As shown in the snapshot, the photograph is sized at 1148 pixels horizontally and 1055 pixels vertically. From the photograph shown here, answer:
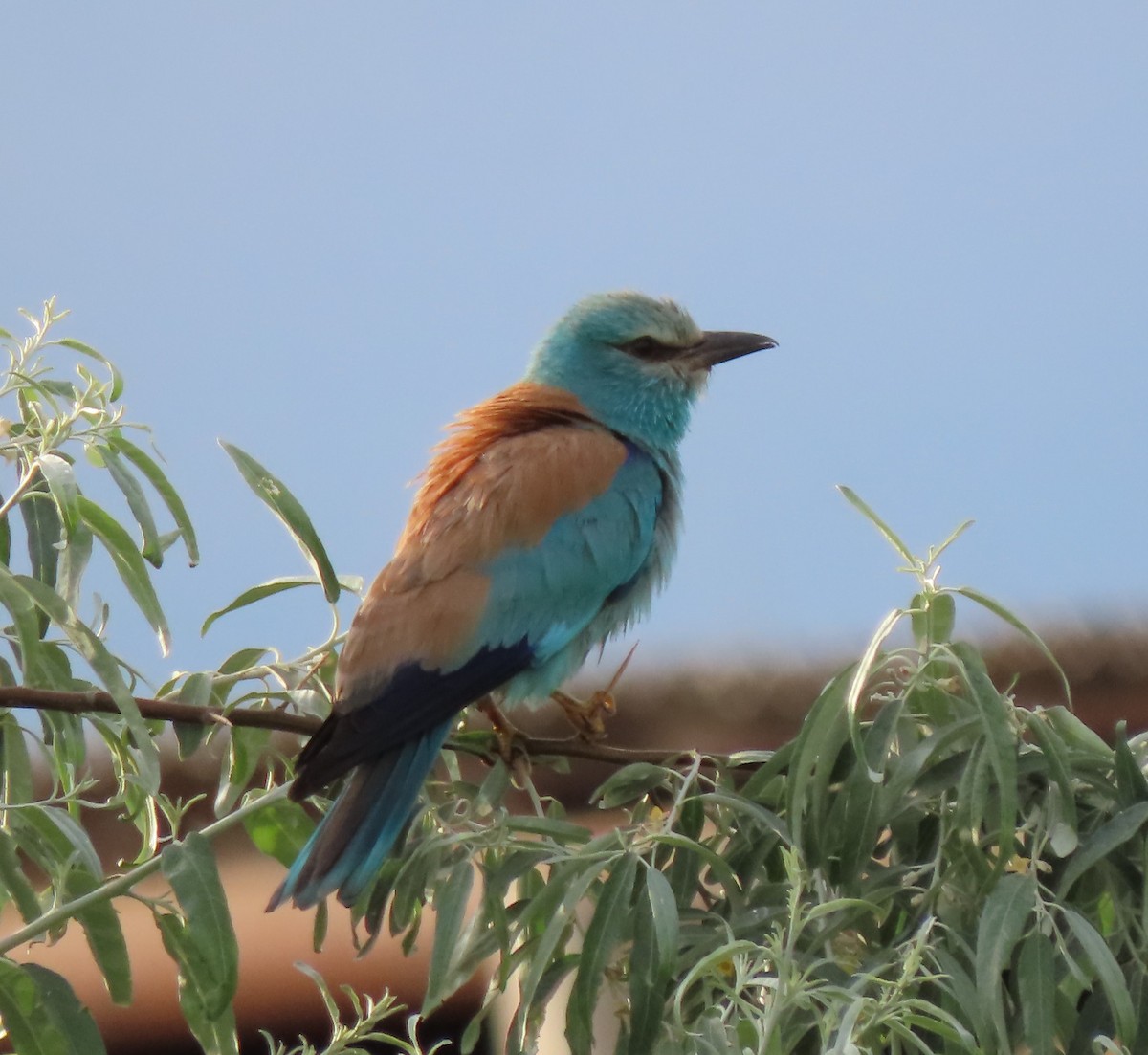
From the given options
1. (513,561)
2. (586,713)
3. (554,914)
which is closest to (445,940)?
(554,914)

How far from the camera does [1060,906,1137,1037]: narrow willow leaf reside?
2.01 metres

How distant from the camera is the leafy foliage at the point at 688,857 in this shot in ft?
7.16

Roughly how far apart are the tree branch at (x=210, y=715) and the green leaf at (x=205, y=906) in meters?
0.18

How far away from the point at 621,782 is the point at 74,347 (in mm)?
1060

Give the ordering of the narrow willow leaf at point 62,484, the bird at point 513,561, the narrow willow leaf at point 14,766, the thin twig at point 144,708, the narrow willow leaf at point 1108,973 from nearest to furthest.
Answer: the narrow willow leaf at point 1108,973 → the thin twig at point 144,708 → the narrow willow leaf at point 62,484 → the narrow willow leaf at point 14,766 → the bird at point 513,561

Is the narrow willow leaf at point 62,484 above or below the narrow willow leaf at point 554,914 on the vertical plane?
above

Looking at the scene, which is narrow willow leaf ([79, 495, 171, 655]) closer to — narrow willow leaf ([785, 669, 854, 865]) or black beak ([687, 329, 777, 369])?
narrow willow leaf ([785, 669, 854, 865])

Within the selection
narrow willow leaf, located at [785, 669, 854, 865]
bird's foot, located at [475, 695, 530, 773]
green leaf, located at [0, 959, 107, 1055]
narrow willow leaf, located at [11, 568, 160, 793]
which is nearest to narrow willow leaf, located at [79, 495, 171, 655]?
narrow willow leaf, located at [11, 568, 160, 793]

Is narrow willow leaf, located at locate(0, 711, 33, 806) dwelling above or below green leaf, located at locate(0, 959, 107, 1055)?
above

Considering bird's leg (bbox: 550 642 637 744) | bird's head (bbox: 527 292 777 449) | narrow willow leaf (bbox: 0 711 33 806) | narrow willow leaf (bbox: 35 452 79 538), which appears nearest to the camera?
narrow willow leaf (bbox: 35 452 79 538)

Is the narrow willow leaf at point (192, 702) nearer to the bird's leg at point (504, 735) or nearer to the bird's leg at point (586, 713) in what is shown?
the bird's leg at point (504, 735)

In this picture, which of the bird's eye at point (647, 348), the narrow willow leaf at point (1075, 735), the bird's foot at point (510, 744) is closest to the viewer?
the narrow willow leaf at point (1075, 735)

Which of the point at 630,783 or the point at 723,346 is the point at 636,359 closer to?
the point at 723,346

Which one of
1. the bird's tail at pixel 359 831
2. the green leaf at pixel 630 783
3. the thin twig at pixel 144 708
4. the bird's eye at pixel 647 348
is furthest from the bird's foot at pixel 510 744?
the bird's eye at pixel 647 348
